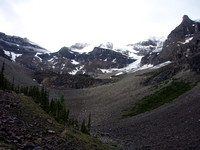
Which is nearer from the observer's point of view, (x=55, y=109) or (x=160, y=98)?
(x=55, y=109)

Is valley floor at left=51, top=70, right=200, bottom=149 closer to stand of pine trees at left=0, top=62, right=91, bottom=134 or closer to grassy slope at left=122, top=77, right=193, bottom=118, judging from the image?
grassy slope at left=122, top=77, right=193, bottom=118

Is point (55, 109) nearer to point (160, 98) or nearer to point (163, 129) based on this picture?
point (163, 129)

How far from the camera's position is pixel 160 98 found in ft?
165

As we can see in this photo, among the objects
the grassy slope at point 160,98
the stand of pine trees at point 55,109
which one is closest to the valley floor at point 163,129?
the grassy slope at point 160,98

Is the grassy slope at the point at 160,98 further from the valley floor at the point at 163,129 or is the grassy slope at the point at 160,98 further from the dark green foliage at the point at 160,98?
the valley floor at the point at 163,129

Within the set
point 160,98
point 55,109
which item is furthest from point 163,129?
point 55,109

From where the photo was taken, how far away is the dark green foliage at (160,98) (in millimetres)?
46781

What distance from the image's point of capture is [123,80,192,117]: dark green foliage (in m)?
46.8

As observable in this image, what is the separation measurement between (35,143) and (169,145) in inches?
685

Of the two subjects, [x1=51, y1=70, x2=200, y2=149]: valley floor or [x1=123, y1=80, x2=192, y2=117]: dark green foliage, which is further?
[x1=123, y1=80, x2=192, y2=117]: dark green foliage

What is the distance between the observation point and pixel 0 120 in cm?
1538

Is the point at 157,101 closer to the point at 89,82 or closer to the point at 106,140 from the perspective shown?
the point at 106,140

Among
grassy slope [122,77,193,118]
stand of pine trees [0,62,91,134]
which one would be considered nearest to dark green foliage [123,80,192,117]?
grassy slope [122,77,193,118]

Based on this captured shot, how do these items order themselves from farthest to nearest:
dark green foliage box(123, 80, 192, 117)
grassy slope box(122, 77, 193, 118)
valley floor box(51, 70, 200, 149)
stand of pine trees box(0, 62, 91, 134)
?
dark green foliage box(123, 80, 192, 117) → grassy slope box(122, 77, 193, 118) → stand of pine trees box(0, 62, 91, 134) → valley floor box(51, 70, 200, 149)
